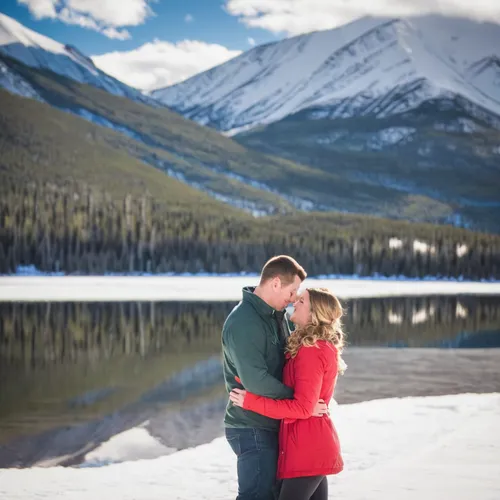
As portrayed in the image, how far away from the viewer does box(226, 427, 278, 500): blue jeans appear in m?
7.62

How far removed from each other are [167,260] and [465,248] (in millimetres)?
51870

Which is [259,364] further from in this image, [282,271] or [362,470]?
[362,470]

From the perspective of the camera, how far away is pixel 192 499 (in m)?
11.0

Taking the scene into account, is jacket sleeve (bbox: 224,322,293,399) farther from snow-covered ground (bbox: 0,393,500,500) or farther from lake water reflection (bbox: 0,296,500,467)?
lake water reflection (bbox: 0,296,500,467)

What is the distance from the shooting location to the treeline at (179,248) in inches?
5561

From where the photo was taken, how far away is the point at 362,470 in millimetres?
12500

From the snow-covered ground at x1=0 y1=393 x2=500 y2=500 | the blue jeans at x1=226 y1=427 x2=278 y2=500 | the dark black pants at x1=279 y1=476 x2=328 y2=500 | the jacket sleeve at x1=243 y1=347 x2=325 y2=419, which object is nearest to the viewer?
the jacket sleeve at x1=243 y1=347 x2=325 y2=419

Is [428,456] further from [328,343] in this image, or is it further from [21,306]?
[21,306]

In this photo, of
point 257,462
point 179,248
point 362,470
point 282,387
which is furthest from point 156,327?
point 179,248

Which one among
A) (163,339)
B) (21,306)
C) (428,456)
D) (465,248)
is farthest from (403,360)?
(465,248)

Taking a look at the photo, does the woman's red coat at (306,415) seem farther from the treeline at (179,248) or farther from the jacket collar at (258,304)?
the treeline at (179,248)

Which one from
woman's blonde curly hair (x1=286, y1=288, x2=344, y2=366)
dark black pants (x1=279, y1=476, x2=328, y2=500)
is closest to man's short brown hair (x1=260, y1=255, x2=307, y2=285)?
woman's blonde curly hair (x1=286, y1=288, x2=344, y2=366)

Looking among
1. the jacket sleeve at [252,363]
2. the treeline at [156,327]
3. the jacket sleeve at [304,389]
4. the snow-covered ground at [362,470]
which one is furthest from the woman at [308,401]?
the treeline at [156,327]

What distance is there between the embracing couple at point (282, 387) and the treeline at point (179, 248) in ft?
412
